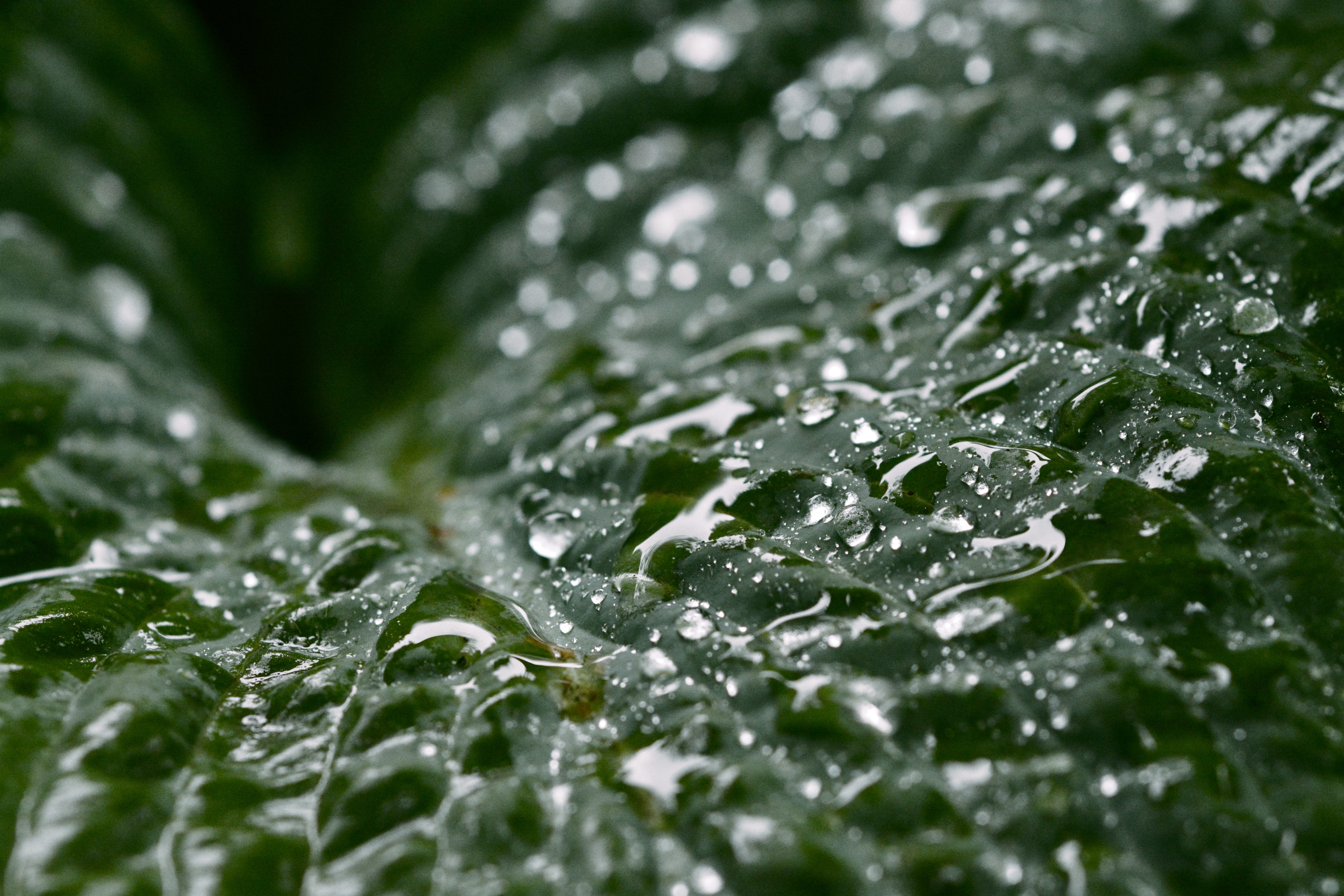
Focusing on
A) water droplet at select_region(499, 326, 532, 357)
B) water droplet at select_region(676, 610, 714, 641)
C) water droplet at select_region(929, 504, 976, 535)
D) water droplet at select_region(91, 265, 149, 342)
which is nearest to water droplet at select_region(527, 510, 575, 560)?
water droplet at select_region(676, 610, 714, 641)

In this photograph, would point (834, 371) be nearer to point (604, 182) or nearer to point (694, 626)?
point (694, 626)

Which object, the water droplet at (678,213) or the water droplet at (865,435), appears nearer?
the water droplet at (865,435)

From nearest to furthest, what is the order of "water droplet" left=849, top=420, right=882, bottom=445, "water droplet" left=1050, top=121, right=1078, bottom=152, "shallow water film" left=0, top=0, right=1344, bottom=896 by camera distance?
"shallow water film" left=0, top=0, right=1344, bottom=896
"water droplet" left=849, top=420, right=882, bottom=445
"water droplet" left=1050, top=121, right=1078, bottom=152

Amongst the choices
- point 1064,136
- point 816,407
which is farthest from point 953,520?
point 1064,136

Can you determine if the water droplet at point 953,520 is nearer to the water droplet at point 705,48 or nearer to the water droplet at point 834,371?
the water droplet at point 834,371

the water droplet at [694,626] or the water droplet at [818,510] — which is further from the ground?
the water droplet at [818,510]

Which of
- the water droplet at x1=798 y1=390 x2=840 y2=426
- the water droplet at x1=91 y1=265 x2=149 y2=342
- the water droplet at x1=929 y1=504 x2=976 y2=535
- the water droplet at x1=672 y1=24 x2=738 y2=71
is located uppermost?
Result: the water droplet at x1=91 y1=265 x2=149 y2=342

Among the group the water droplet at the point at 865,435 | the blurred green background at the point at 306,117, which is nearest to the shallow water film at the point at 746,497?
the water droplet at the point at 865,435

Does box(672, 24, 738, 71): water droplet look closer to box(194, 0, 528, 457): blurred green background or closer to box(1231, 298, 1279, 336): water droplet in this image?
box(194, 0, 528, 457): blurred green background

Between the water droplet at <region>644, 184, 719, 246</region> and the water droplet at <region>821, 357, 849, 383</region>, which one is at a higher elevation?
the water droplet at <region>644, 184, 719, 246</region>
